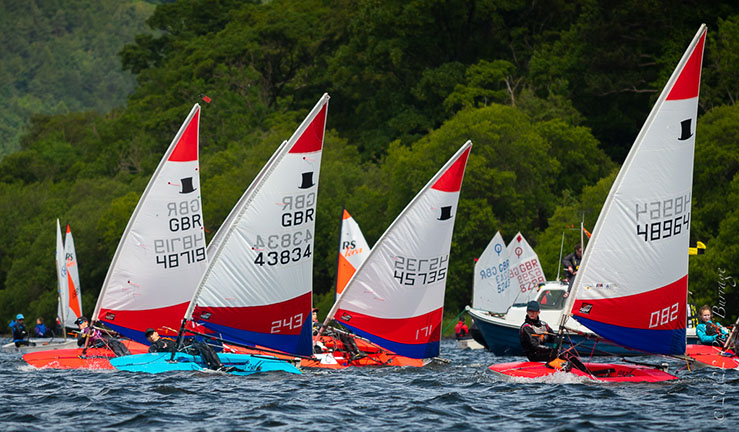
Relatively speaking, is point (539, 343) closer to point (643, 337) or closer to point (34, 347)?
point (643, 337)

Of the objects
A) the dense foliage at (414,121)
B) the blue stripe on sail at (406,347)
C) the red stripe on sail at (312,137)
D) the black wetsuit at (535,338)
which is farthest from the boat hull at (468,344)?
the black wetsuit at (535,338)

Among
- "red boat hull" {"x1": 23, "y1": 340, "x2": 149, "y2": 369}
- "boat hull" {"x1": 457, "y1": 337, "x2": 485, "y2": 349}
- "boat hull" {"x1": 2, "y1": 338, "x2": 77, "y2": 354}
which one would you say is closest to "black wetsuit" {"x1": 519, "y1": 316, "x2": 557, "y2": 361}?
"red boat hull" {"x1": 23, "y1": 340, "x2": 149, "y2": 369}

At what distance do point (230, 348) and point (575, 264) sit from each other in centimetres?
1097

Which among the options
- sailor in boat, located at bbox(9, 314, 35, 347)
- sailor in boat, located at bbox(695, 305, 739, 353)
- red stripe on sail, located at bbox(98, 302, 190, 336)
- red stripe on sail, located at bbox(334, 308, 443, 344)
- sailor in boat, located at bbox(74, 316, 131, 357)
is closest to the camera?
red stripe on sail, located at bbox(334, 308, 443, 344)

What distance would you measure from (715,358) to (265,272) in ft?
33.8

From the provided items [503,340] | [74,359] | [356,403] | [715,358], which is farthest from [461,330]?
[356,403]

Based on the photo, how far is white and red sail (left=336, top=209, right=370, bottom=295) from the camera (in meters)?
40.2

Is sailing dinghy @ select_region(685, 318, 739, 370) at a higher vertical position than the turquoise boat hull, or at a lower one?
lower

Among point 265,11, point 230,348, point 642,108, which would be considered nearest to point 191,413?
point 230,348

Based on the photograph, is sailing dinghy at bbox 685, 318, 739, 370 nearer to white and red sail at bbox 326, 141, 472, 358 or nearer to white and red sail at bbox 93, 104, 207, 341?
white and red sail at bbox 326, 141, 472, 358

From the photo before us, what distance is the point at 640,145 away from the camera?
20.6 m

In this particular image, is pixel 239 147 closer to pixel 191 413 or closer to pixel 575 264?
pixel 575 264

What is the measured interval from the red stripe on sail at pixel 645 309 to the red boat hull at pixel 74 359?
1157 centimetres

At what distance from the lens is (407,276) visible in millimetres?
27031
